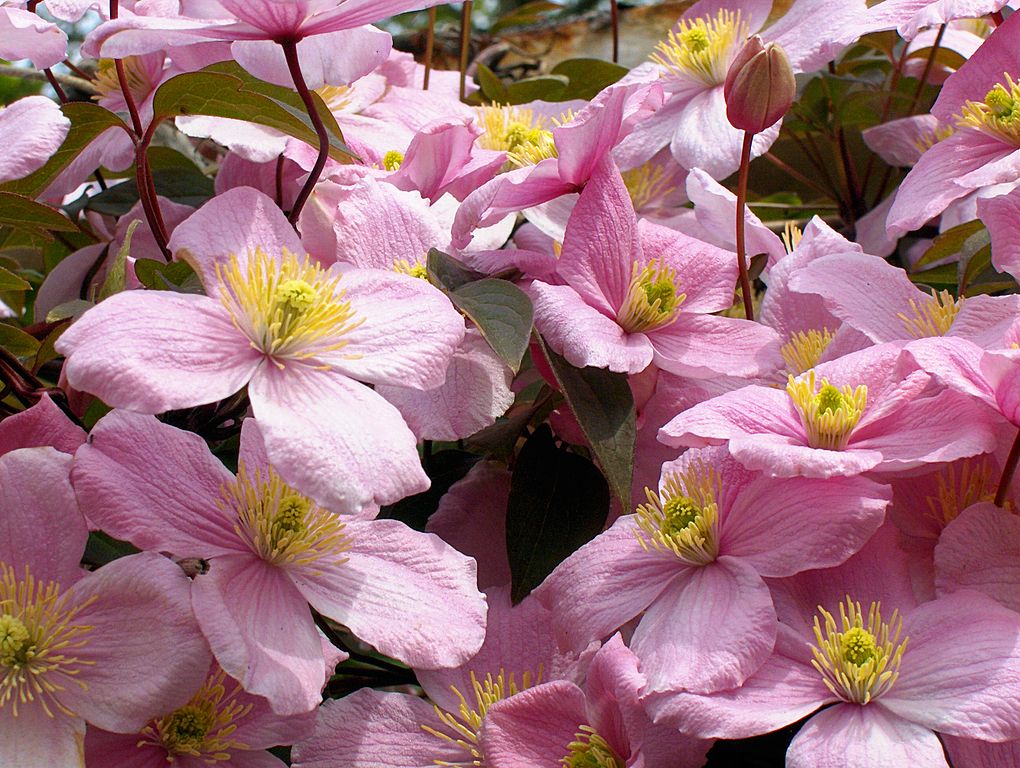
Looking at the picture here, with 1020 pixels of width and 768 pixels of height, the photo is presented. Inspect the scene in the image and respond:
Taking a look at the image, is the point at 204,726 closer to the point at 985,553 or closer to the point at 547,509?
the point at 547,509

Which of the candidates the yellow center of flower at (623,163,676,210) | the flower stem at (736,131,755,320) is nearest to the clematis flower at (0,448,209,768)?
the flower stem at (736,131,755,320)

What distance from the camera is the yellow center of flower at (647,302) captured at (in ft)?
1.79

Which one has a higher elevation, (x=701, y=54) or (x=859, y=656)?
(x=701, y=54)

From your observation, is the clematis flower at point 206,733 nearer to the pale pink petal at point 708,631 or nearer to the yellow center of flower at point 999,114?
the pale pink petal at point 708,631

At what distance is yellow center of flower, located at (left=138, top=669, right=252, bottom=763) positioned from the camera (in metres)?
0.45

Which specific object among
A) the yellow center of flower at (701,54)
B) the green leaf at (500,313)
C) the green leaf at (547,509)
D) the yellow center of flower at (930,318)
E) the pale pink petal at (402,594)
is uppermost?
the yellow center of flower at (701,54)

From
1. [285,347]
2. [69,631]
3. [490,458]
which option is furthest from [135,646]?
[490,458]

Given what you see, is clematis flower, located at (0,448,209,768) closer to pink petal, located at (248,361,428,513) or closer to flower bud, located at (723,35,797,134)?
pink petal, located at (248,361,428,513)

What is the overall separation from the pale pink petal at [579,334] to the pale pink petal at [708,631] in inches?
3.9

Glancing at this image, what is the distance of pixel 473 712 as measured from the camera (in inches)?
19.1

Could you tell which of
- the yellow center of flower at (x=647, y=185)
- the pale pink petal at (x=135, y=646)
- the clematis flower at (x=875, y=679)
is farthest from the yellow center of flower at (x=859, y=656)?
the yellow center of flower at (x=647, y=185)

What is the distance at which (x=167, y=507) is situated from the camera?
0.45 meters

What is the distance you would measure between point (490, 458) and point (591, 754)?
20 cm

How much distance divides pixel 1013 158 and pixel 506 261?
25cm
